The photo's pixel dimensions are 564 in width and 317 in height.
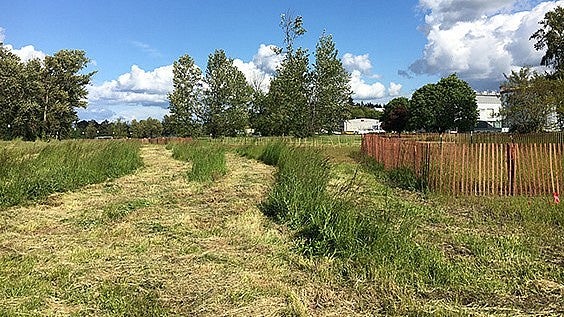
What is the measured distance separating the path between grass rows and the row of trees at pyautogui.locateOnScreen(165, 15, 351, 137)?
2865 cm

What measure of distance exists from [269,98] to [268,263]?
4652 cm

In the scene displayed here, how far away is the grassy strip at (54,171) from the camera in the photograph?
815 centimetres

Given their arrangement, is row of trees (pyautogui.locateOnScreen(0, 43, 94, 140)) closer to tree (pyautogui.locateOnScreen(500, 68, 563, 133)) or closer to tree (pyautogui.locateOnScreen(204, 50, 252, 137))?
tree (pyautogui.locateOnScreen(204, 50, 252, 137))

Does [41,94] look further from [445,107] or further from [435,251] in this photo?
[445,107]

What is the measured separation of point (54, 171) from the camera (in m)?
9.70

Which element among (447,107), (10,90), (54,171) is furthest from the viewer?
(447,107)

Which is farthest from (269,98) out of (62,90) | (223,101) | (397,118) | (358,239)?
(358,239)

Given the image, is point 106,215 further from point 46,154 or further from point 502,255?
point 46,154

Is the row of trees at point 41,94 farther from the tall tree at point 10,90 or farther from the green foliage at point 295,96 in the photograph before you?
the green foliage at point 295,96

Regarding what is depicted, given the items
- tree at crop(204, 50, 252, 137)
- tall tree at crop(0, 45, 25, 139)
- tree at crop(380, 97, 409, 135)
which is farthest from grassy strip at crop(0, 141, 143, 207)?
tree at crop(380, 97, 409, 135)

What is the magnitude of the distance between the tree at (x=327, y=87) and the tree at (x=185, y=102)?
20.2 meters

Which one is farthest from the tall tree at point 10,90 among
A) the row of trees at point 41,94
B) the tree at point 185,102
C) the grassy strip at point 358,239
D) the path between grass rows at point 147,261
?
the grassy strip at point 358,239

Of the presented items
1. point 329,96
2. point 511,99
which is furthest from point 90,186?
point 511,99

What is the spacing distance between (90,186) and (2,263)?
6064mm
